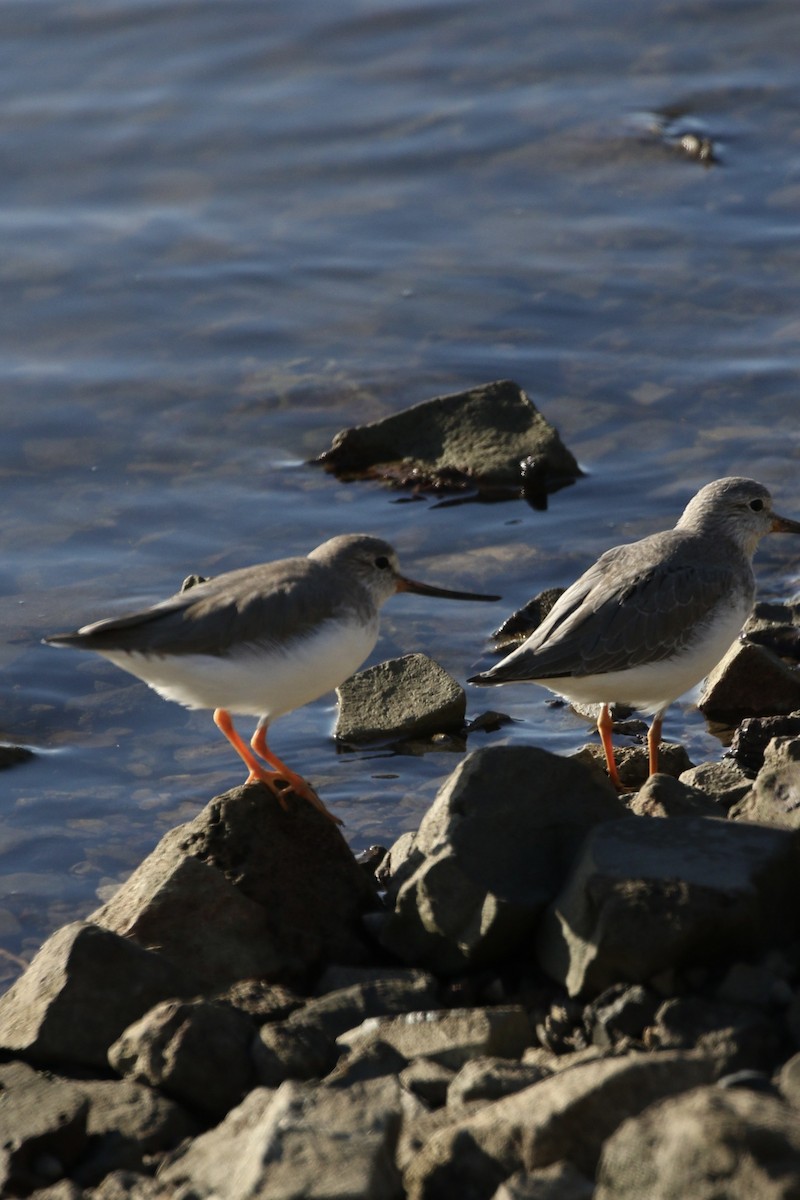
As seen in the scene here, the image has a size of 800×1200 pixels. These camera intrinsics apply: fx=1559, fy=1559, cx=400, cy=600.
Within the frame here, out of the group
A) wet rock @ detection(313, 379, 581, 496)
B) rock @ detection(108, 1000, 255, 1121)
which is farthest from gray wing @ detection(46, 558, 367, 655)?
wet rock @ detection(313, 379, 581, 496)

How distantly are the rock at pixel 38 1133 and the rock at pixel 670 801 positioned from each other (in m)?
2.34

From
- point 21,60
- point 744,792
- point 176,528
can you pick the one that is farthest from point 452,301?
point 744,792

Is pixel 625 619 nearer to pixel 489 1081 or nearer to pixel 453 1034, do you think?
pixel 453 1034

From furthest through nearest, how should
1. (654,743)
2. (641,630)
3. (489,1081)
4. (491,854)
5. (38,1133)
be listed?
(654,743) → (641,630) → (491,854) → (38,1133) → (489,1081)

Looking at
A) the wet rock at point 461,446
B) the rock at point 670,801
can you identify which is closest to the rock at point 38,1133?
the rock at point 670,801

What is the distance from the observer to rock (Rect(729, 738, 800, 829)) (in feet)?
18.5

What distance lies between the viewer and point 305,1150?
4.14m

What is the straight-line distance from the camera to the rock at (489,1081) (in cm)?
460

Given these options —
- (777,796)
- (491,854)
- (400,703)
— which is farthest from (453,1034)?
(400,703)

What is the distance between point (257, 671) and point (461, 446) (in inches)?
211

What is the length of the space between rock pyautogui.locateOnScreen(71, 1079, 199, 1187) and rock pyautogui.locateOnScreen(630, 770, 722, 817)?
82.5 inches

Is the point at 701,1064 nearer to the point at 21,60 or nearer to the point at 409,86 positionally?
the point at 409,86

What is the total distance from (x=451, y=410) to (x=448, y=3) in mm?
A: 8892

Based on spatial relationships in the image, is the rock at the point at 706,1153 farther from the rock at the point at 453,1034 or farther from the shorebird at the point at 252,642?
the shorebird at the point at 252,642
